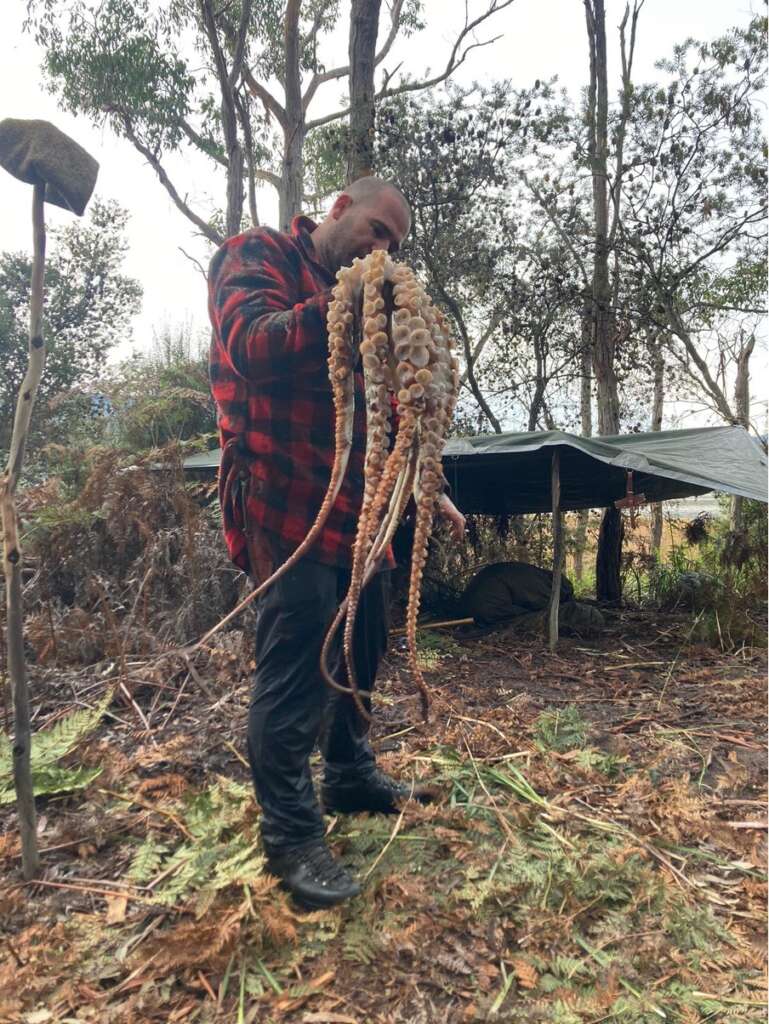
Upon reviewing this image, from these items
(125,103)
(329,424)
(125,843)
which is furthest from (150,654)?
(125,103)

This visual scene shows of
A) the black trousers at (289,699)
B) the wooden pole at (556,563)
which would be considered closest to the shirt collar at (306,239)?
the black trousers at (289,699)

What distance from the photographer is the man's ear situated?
69.4 inches

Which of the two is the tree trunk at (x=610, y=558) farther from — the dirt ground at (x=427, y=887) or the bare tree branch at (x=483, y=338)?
the dirt ground at (x=427, y=887)

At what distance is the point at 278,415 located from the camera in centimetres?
169

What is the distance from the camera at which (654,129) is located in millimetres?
7637

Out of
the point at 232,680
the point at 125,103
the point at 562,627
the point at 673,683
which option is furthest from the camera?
the point at 125,103

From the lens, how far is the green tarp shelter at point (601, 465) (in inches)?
160

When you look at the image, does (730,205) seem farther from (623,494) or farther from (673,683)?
(673,683)

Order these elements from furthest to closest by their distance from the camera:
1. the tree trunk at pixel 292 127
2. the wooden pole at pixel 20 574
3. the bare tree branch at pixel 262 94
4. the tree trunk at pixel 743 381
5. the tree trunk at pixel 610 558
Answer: the tree trunk at pixel 743 381 < the bare tree branch at pixel 262 94 < the tree trunk at pixel 292 127 < the tree trunk at pixel 610 558 < the wooden pole at pixel 20 574

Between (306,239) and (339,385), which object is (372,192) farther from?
(339,385)

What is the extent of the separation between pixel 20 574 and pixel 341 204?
1259 mm

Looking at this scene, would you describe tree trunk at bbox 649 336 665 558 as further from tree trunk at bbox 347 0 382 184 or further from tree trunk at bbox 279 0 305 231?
tree trunk at bbox 279 0 305 231

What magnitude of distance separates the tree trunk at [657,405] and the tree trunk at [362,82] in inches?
143

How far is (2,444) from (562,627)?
33.0 ft
